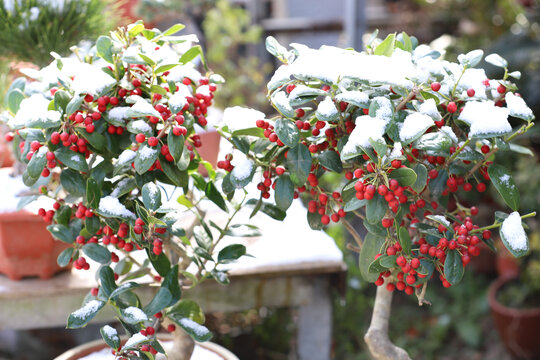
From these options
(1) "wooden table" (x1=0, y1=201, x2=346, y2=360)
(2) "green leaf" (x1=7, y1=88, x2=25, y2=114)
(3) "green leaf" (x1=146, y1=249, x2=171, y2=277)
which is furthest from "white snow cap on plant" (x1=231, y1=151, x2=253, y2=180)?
(1) "wooden table" (x1=0, y1=201, x2=346, y2=360)

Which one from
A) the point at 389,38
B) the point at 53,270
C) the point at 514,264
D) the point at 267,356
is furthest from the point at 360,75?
the point at 514,264

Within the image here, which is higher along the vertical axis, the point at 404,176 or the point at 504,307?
the point at 404,176

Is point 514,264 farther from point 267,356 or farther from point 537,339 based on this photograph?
point 267,356

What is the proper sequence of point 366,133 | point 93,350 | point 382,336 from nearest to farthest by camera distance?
point 366,133 < point 382,336 < point 93,350

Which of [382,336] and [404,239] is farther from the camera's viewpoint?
[382,336]

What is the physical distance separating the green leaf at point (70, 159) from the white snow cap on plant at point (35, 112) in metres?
0.06

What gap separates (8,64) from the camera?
58.9 inches

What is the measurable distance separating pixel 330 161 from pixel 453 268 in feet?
0.81

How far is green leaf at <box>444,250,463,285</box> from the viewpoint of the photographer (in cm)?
89

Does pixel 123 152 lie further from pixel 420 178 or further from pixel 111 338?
pixel 420 178

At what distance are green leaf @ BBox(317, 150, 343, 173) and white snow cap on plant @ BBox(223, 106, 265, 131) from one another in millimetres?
120

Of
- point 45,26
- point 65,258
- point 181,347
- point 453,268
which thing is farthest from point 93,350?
point 453,268

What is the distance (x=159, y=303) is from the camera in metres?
0.99

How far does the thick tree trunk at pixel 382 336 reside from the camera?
3.72ft
